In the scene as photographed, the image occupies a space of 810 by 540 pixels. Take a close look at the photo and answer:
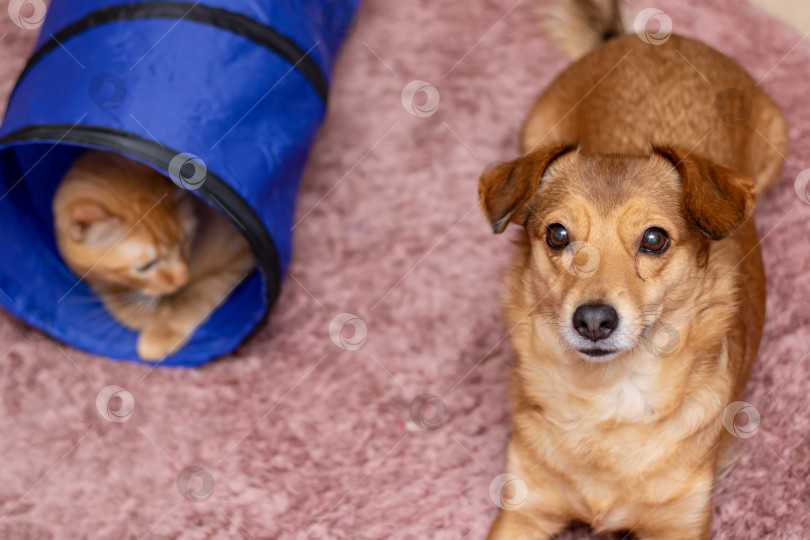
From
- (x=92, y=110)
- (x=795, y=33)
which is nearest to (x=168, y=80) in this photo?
(x=92, y=110)

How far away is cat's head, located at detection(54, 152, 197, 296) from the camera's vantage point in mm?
3809

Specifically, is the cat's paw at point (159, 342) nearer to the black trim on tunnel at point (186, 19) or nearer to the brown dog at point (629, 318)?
the black trim on tunnel at point (186, 19)

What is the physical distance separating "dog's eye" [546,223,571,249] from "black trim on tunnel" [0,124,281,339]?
1251 mm

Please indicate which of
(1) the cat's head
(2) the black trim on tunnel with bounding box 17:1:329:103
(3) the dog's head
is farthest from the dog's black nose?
(1) the cat's head

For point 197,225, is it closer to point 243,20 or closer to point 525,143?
point 243,20

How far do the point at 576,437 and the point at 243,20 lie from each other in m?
2.16

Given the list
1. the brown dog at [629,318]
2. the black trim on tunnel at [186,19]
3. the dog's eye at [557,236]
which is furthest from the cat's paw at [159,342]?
the dog's eye at [557,236]

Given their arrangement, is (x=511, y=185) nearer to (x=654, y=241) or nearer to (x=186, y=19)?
(x=654, y=241)

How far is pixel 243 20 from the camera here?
361cm

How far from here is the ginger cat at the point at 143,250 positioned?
3.82 m

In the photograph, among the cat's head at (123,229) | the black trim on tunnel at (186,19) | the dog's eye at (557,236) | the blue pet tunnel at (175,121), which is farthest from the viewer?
the cat's head at (123,229)

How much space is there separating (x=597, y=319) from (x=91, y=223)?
7.65ft

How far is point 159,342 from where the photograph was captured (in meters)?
3.90

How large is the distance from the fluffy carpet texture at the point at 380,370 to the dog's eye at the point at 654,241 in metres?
1.10
